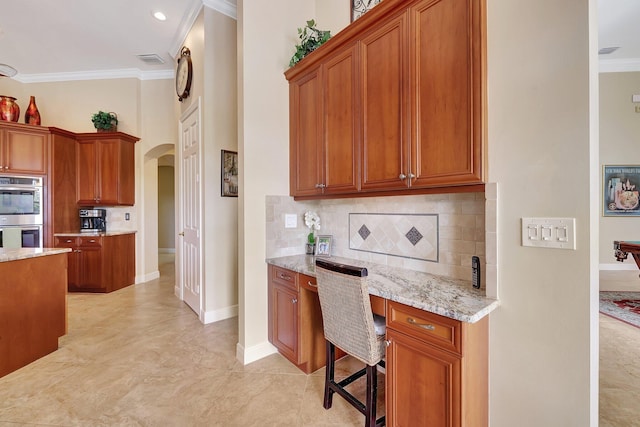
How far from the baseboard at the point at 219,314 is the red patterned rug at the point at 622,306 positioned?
432cm

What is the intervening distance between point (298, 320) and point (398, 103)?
5.50 ft

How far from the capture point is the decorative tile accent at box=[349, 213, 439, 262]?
1870 millimetres

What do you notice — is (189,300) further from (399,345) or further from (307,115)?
(399,345)

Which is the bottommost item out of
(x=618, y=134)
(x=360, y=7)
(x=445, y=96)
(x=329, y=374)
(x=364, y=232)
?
(x=329, y=374)

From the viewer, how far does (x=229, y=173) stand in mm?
3410

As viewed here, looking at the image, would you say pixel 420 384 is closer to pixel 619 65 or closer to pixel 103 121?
pixel 103 121

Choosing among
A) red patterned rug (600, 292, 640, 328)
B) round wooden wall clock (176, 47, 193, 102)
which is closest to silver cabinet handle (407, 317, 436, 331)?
red patterned rug (600, 292, 640, 328)

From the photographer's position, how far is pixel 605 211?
4852mm

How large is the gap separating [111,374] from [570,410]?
2919 mm

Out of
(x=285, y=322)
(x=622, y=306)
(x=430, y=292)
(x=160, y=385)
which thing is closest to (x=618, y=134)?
(x=622, y=306)

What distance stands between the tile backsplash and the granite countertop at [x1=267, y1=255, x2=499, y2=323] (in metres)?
0.12

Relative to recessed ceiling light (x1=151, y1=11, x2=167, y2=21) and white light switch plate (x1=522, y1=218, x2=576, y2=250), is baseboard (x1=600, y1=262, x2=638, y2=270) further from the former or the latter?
recessed ceiling light (x1=151, y1=11, x2=167, y2=21)

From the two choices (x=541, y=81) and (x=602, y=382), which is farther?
(x=602, y=382)

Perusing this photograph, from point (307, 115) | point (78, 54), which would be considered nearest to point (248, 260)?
point (307, 115)
